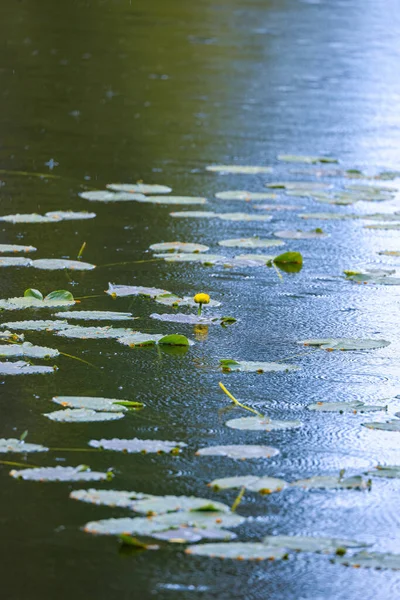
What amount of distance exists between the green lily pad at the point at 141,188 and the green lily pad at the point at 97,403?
95.1 inches

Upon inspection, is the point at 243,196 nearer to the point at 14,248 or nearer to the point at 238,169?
the point at 238,169

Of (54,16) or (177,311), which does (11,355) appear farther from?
(54,16)

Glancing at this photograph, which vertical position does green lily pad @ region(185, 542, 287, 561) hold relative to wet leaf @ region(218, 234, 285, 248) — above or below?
above

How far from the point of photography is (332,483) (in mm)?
2068

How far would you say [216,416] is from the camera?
2404 mm

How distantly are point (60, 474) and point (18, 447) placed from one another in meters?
0.16

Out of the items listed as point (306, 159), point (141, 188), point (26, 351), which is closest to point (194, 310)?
point (26, 351)

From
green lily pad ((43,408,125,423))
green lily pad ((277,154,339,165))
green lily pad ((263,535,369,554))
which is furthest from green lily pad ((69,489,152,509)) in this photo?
green lily pad ((277,154,339,165))

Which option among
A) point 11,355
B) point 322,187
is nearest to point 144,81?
point 322,187

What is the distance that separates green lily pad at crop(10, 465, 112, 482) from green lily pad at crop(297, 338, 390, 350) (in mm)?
1040

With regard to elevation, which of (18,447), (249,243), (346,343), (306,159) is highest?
(18,447)

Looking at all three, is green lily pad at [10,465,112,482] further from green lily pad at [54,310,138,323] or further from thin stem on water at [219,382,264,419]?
green lily pad at [54,310,138,323]

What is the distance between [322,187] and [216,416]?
286cm

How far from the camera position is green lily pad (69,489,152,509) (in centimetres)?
193
